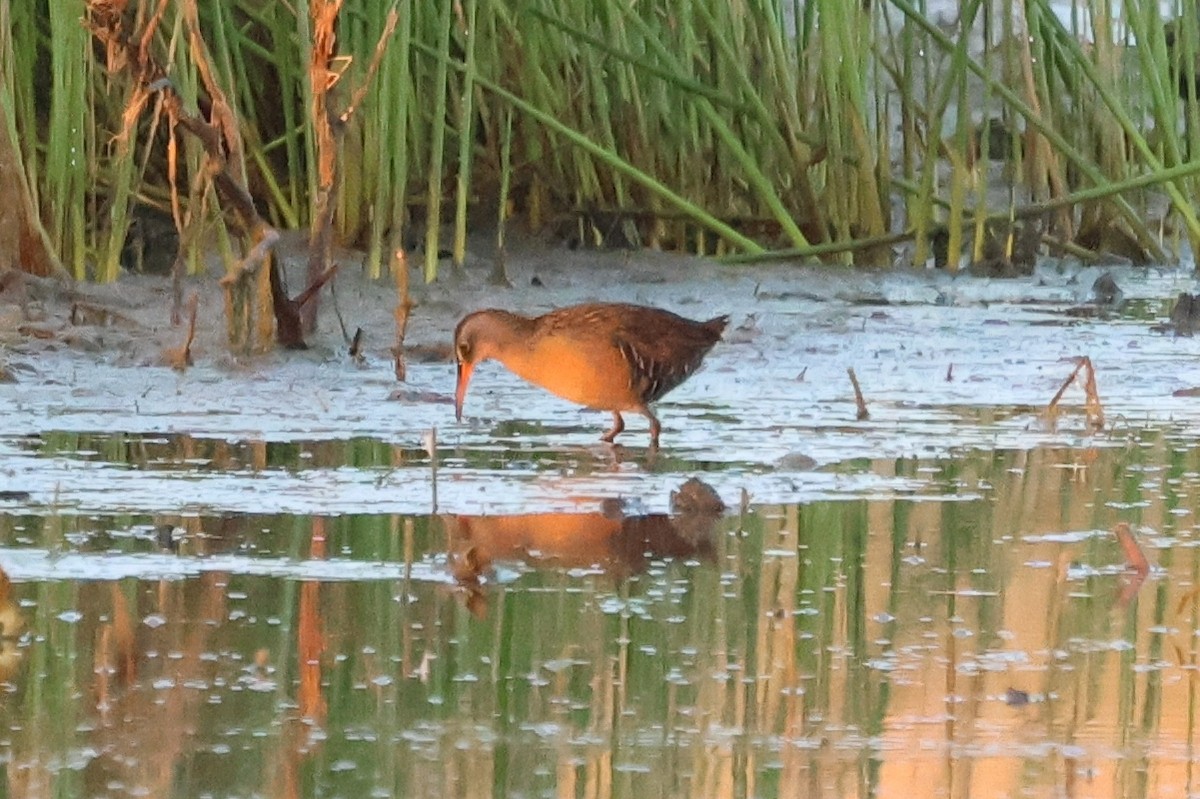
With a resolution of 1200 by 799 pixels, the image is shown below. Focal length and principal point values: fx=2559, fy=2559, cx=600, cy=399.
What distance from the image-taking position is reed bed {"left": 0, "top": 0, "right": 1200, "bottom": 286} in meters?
6.43

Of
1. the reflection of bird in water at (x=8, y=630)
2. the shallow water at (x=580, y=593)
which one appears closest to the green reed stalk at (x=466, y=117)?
the shallow water at (x=580, y=593)

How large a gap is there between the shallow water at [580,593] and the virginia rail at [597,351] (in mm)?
102

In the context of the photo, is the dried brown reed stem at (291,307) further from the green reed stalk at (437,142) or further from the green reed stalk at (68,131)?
the green reed stalk at (437,142)

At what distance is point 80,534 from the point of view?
3.47m

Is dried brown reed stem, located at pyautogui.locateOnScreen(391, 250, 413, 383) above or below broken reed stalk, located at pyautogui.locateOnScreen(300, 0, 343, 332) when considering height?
below

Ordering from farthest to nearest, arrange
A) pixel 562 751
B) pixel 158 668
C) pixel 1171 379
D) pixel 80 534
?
pixel 1171 379, pixel 80 534, pixel 158 668, pixel 562 751

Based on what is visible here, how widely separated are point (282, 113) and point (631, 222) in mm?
1149

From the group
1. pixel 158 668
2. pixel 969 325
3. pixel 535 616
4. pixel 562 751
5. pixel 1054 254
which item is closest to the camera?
pixel 562 751

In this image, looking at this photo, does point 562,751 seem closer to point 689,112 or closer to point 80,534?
point 80,534

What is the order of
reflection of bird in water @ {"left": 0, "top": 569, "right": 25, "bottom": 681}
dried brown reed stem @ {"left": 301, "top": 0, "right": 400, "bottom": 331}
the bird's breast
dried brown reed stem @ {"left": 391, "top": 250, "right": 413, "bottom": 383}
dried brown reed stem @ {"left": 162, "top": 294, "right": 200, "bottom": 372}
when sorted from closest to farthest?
reflection of bird in water @ {"left": 0, "top": 569, "right": 25, "bottom": 681}
the bird's breast
dried brown reed stem @ {"left": 301, "top": 0, "right": 400, "bottom": 331}
dried brown reed stem @ {"left": 162, "top": 294, "right": 200, "bottom": 372}
dried brown reed stem @ {"left": 391, "top": 250, "right": 413, "bottom": 383}

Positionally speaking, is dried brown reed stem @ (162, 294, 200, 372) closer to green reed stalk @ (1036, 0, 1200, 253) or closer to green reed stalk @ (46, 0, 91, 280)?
green reed stalk @ (46, 0, 91, 280)

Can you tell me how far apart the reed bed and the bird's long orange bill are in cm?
121

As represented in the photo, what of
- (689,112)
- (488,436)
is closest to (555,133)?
(689,112)

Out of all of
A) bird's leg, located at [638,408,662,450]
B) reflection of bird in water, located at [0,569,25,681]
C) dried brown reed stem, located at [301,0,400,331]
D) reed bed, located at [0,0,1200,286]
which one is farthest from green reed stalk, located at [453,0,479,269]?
reflection of bird in water, located at [0,569,25,681]
